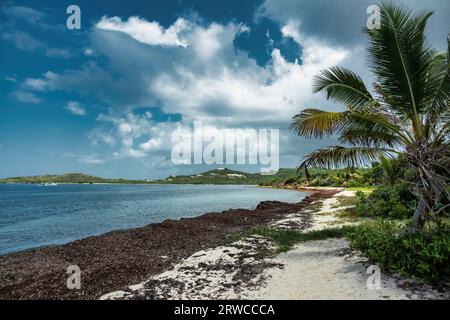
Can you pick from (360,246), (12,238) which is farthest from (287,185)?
(360,246)

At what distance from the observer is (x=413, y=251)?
726 centimetres

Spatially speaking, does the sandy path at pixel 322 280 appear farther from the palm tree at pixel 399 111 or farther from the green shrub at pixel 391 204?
the green shrub at pixel 391 204

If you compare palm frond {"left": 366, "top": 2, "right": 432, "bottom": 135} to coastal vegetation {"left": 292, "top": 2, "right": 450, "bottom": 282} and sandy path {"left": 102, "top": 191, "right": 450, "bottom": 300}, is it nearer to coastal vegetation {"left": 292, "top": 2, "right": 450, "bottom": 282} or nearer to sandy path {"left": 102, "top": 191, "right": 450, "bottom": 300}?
coastal vegetation {"left": 292, "top": 2, "right": 450, "bottom": 282}

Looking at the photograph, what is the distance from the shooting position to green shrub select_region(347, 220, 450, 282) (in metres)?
6.80

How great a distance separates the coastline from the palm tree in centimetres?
617

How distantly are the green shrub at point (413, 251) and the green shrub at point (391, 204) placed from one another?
8204mm

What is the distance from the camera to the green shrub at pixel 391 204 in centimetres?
1605

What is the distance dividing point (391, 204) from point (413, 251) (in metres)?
10.8

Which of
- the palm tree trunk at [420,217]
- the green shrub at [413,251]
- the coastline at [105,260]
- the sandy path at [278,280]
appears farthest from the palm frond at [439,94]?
the coastline at [105,260]

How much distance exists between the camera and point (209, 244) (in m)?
13.9
